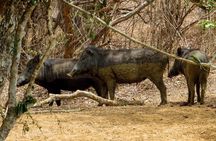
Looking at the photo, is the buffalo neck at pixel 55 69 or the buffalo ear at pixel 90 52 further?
the buffalo neck at pixel 55 69

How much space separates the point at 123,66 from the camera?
12.5m

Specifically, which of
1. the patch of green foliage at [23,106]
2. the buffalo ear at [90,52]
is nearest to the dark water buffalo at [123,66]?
the buffalo ear at [90,52]

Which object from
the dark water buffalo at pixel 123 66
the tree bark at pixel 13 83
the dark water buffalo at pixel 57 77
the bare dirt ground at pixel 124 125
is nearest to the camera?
the tree bark at pixel 13 83

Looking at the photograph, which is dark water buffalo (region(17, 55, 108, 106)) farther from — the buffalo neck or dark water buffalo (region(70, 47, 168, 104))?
dark water buffalo (region(70, 47, 168, 104))

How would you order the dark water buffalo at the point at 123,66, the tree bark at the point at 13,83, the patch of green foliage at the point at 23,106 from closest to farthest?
the tree bark at the point at 13,83, the patch of green foliage at the point at 23,106, the dark water buffalo at the point at 123,66

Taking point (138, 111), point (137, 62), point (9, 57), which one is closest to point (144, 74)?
point (137, 62)

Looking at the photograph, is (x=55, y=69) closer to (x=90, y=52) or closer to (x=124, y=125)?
(x=90, y=52)

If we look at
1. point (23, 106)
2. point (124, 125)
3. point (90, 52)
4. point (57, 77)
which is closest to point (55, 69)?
point (57, 77)

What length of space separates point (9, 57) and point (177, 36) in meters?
13.3

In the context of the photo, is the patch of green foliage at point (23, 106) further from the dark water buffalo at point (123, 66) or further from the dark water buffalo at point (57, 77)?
the dark water buffalo at point (57, 77)

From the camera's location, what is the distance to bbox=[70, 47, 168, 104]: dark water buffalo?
1227cm

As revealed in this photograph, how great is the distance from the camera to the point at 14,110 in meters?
3.90

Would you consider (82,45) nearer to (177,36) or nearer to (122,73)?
(177,36)

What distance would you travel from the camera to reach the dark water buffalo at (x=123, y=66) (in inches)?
483
